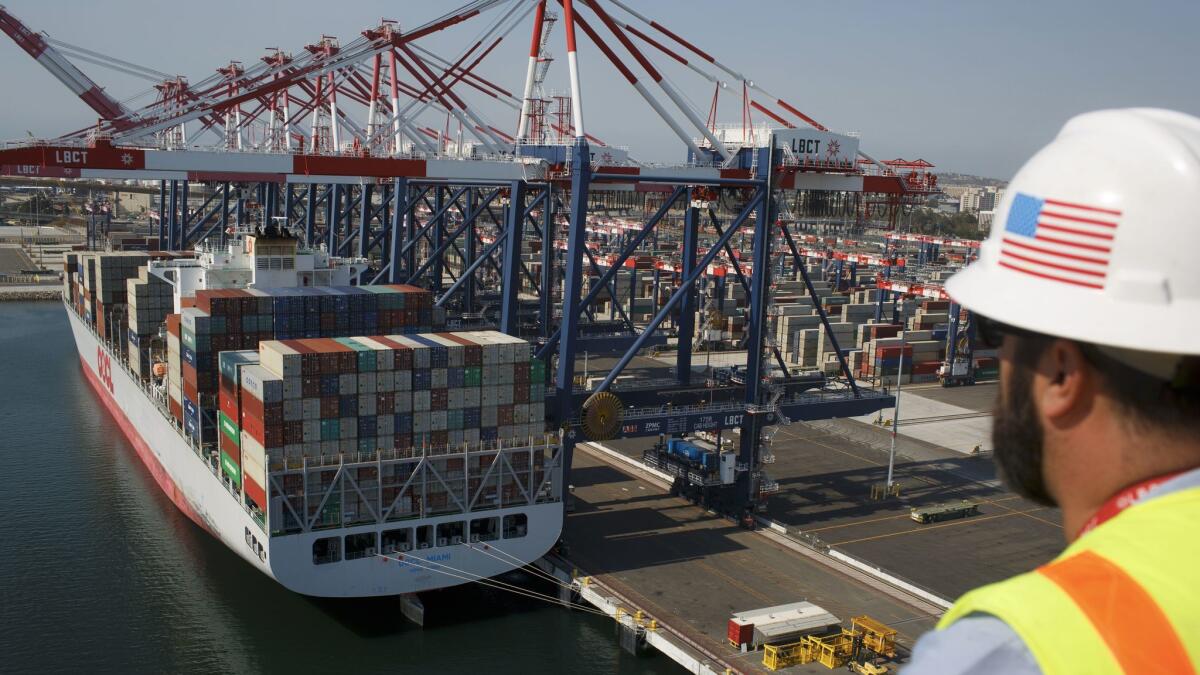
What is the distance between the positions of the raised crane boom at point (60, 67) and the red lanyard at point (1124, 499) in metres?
59.7

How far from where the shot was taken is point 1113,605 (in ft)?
6.37

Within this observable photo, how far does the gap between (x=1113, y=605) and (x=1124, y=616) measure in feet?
0.08

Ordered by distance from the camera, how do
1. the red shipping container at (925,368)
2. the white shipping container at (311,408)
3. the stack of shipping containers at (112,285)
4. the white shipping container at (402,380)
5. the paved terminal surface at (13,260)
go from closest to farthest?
the white shipping container at (311,408), the white shipping container at (402,380), the stack of shipping containers at (112,285), the red shipping container at (925,368), the paved terminal surface at (13,260)

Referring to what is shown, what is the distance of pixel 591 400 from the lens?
112 ft

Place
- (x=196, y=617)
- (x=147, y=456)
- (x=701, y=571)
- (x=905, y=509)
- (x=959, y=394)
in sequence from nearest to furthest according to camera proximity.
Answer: (x=196, y=617) < (x=701, y=571) < (x=905, y=509) < (x=147, y=456) < (x=959, y=394)

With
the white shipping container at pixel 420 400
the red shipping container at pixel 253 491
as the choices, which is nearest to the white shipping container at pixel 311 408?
the red shipping container at pixel 253 491

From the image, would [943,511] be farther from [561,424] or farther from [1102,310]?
[1102,310]

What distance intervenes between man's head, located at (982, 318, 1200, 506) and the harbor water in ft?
85.1

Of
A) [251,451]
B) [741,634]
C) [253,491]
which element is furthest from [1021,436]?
[253,491]

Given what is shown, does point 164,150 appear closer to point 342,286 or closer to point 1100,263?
point 342,286

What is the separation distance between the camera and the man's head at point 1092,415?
230 centimetres

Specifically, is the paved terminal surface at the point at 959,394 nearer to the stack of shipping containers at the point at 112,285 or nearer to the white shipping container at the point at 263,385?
the white shipping container at the point at 263,385

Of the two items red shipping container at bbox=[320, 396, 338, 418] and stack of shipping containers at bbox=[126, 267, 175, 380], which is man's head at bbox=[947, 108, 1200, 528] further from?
stack of shipping containers at bbox=[126, 267, 175, 380]

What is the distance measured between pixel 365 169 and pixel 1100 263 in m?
40.5
